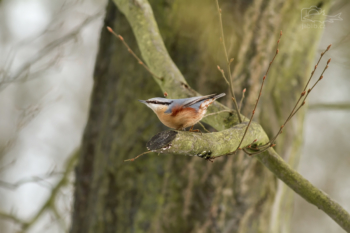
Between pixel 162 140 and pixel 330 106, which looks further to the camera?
pixel 330 106

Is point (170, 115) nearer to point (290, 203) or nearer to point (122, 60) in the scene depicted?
point (122, 60)

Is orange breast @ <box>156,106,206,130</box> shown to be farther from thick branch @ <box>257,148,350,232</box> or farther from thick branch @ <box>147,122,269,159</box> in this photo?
thick branch @ <box>257,148,350,232</box>

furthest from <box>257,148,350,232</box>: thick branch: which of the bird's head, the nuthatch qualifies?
the bird's head

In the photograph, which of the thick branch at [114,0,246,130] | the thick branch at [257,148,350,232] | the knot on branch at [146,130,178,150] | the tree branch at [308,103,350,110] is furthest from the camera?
the tree branch at [308,103,350,110]

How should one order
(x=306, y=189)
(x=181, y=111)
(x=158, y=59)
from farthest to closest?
1. (x=158, y=59)
2. (x=306, y=189)
3. (x=181, y=111)

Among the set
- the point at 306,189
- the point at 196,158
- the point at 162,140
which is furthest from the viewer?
the point at 196,158

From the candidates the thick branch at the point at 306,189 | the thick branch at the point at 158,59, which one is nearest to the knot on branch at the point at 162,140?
the thick branch at the point at 158,59

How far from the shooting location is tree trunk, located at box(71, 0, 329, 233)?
2850mm

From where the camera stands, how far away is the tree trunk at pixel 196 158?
2850 millimetres

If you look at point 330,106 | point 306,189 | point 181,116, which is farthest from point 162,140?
point 330,106

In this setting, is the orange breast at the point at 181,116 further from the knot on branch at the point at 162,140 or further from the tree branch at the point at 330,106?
the tree branch at the point at 330,106

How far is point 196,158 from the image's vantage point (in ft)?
9.52

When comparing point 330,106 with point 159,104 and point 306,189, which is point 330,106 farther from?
point 159,104

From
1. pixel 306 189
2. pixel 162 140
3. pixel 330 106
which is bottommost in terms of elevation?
pixel 330 106
